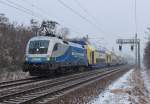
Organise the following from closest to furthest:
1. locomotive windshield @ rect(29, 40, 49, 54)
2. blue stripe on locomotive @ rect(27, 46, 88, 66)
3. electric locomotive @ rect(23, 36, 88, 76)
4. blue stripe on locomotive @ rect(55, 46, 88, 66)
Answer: electric locomotive @ rect(23, 36, 88, 76), blue stripe on locomotive @ rect(27, 46, 88, 66), locomotive windshield @ rect(29, 40, 49, 54), blue stripe on locomotive @ rect(55, 46, 88, 66)

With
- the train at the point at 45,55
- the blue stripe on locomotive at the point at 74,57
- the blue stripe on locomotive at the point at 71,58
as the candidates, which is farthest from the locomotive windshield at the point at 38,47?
the blue stripe on locomotive at the point at 74,57

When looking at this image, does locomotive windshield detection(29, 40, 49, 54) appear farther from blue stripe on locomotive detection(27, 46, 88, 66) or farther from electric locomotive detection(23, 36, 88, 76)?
blue stripe on locomotive detection(27, 46, 88, 66)

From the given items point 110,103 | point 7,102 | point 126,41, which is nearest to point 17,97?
point 7,102

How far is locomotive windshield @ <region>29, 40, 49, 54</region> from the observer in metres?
28.3

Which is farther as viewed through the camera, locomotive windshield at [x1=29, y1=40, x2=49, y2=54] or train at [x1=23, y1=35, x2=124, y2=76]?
locomotive windshield at [x1=29, y1=40, x2=49, y2=54]

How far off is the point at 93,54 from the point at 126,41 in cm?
5210

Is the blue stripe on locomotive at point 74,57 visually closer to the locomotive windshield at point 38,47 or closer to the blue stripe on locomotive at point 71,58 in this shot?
the blue stripe on locomotive at point 71,58

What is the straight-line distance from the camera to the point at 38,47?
2852cm

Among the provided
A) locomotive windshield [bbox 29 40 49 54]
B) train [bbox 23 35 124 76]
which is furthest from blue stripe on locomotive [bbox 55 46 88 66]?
locomotive windshield [bbox 29 40 49 54]

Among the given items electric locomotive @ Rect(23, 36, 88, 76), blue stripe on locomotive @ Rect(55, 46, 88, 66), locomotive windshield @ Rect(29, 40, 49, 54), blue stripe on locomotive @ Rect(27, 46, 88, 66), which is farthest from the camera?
blue stripe on locomotive @ Rect(55, 46, 88, 66)

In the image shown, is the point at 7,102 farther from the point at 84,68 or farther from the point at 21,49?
the point at 84,68

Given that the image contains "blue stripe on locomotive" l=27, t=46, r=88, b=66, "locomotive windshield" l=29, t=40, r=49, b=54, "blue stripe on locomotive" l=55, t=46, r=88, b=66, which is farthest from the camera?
"blue stripe on locomotive" l=55, t=46, r=88, b=66

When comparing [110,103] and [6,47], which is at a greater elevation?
[6,47]

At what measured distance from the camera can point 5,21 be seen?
1502 inches
